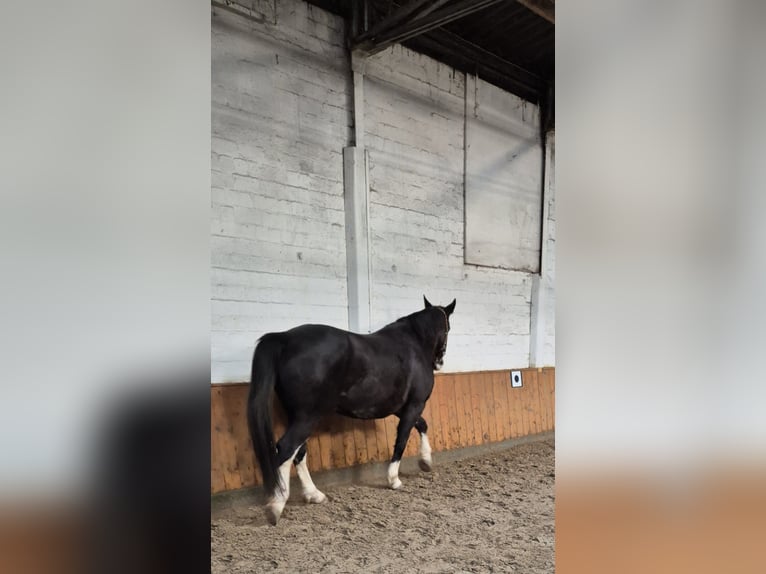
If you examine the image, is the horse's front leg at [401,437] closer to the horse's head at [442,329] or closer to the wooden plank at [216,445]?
the horse's head at [442,329]

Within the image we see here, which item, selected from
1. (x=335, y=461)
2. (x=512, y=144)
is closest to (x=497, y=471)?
(x=335, y=461)

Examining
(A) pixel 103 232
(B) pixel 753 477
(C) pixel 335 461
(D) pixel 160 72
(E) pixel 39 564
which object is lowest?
(E) pixel 39 564

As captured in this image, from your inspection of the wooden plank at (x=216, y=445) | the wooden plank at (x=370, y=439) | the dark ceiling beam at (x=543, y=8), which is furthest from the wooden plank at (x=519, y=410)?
the dark ceiling beam at (x=543, y=8)

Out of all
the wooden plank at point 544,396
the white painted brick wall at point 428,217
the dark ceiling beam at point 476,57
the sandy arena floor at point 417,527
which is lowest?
the sandy arena floor at point 417,527

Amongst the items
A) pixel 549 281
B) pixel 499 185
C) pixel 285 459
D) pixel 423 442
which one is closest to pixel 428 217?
pixel 499 185

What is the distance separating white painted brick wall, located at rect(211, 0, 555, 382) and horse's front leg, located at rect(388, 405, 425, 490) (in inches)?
6.0

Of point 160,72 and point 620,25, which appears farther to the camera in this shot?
point 160,72

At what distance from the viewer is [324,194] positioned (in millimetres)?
1355

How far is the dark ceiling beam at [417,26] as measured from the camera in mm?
1346

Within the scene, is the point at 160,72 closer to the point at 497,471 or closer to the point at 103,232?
the point at 103,232

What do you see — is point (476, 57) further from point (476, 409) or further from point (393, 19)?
point (476, 409)

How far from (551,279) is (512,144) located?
1.07ft

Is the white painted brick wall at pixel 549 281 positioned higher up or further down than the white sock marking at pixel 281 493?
higher up

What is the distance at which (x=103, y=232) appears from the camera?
1.18 m
